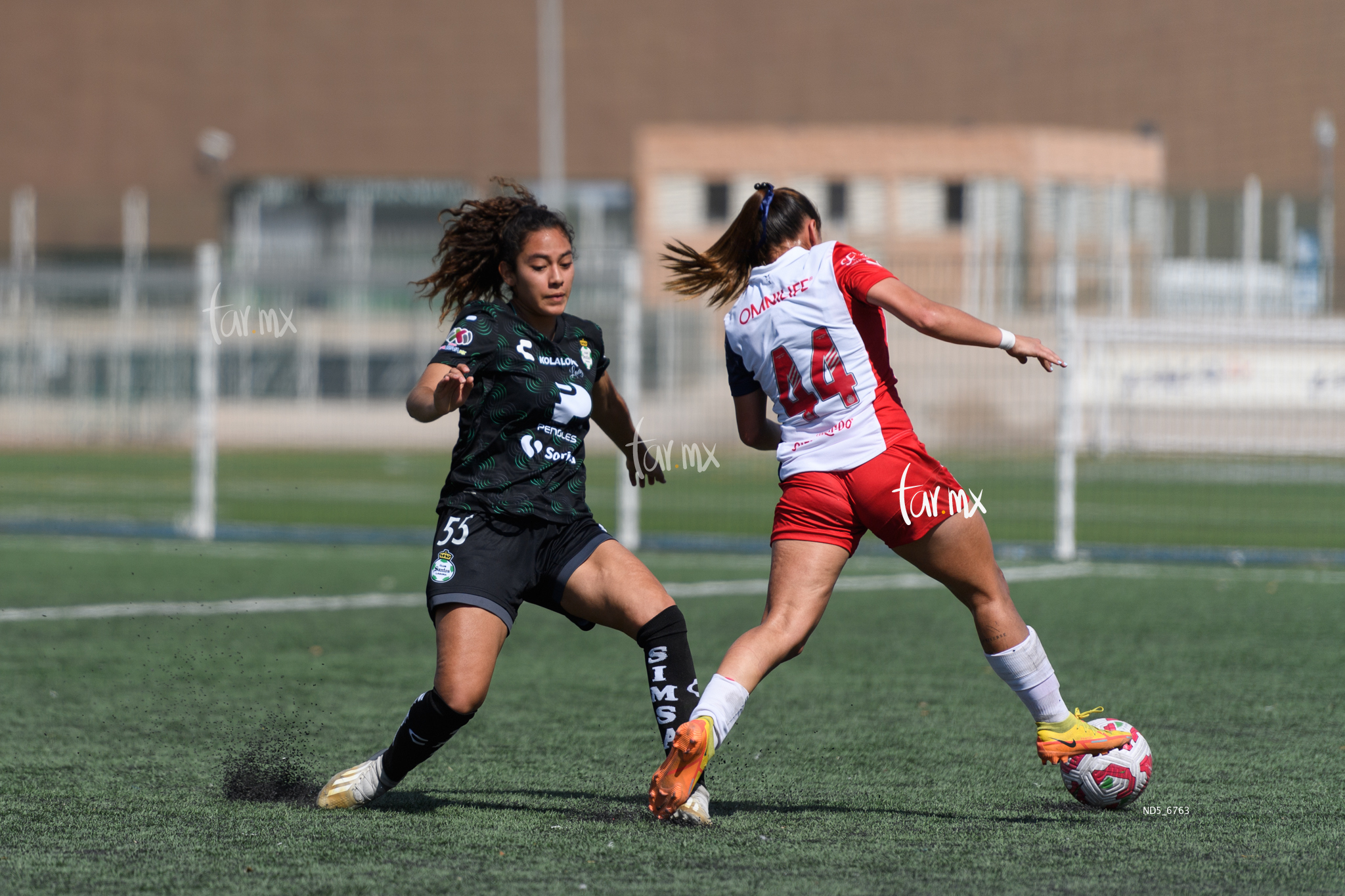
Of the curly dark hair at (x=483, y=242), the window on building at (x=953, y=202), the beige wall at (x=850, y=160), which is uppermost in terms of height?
the beige wall at (x=850, y=160)

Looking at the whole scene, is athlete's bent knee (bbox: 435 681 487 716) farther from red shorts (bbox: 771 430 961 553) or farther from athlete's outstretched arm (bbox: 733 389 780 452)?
athlete's outstretched arm (bbox: 733 389 780 452)

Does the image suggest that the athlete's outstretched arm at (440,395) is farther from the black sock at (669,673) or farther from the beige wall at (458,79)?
the beige wall at (458,79)

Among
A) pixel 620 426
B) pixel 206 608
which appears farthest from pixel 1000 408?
pixel 620 426

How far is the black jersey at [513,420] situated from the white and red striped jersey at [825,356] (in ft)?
2.02

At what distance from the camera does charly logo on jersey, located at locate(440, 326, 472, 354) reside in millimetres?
4930

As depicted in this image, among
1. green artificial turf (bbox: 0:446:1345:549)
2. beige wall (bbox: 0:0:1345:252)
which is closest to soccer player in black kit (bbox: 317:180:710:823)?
green artificial turf (bbox: 0:446:1345:549)

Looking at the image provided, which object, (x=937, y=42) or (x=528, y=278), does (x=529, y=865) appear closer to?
(x=528, y=278)

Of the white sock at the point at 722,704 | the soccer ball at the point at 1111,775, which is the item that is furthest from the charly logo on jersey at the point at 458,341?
the soccer ball at the point at 1111,775

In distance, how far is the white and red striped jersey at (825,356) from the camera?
4863 millimetres

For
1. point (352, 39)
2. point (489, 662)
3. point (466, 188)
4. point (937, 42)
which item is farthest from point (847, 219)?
point (489, 662)

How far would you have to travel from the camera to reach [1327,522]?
1559cm

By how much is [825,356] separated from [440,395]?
1.10m

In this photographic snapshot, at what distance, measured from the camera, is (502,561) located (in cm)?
497

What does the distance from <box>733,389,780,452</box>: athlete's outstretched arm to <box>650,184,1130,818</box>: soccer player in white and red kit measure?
8 cm
